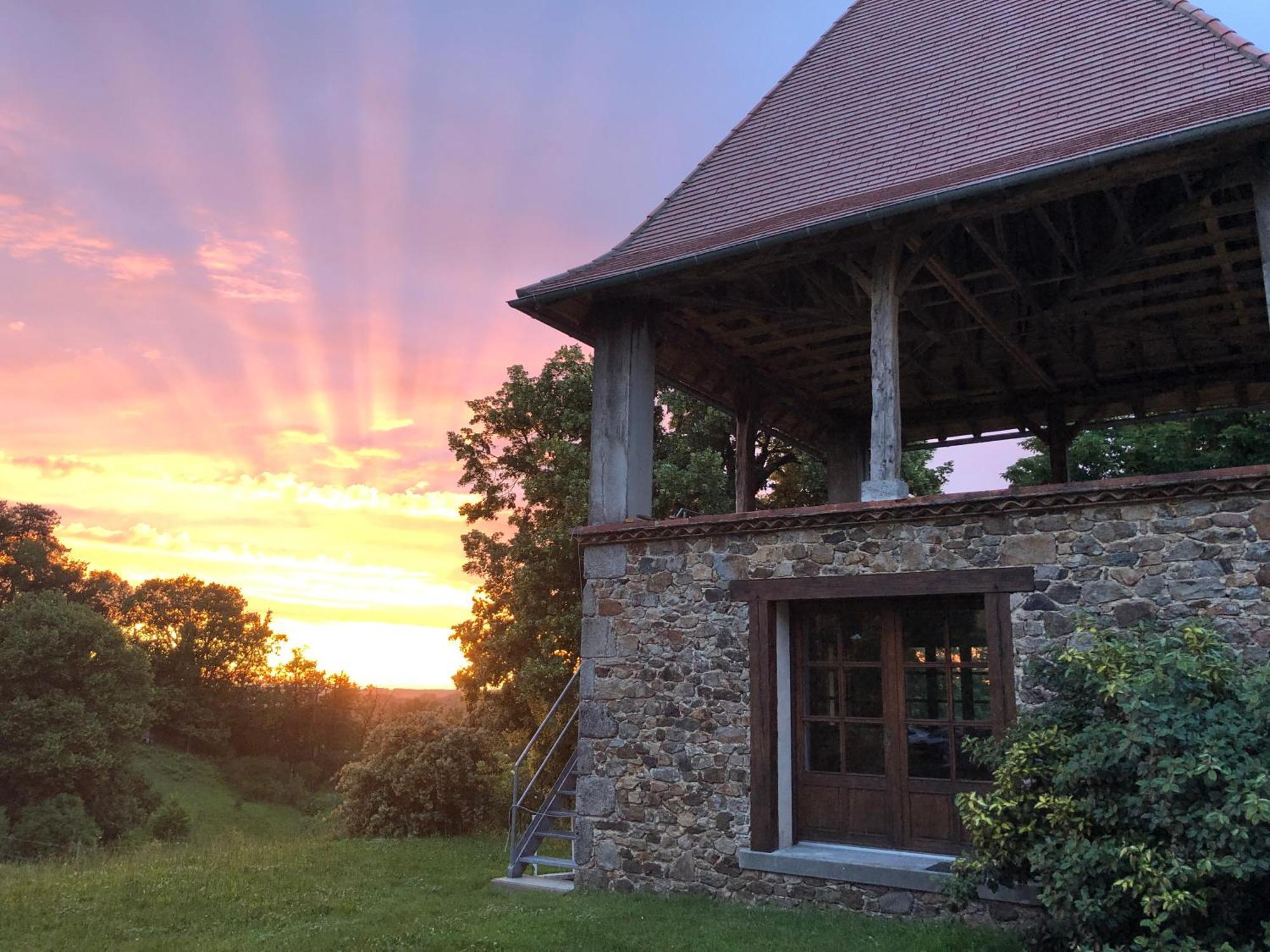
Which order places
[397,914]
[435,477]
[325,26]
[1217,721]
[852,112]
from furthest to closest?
[435,477] → [325,26] → [852,112] → [397,914] → [1217,721]

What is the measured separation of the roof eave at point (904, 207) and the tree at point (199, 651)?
33442mm

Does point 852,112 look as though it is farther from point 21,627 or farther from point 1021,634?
point 21,627

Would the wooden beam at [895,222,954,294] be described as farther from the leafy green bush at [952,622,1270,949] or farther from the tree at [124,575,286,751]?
the tree at [124,575,286,751]

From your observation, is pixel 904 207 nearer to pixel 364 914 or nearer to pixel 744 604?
pixel 744 604

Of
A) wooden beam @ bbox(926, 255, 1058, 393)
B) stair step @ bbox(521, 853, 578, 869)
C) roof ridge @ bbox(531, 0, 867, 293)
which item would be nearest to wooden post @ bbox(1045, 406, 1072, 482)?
wooden beam @ bbox(926, 255, 1058, 393)

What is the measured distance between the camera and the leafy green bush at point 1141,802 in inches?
168

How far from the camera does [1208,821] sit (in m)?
4.18

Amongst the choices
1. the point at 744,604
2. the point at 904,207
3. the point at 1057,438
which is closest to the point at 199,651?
the point at 1057,438

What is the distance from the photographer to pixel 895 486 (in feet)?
22.2

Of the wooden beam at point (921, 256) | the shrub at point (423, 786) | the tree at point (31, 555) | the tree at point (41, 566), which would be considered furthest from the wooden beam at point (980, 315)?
the tree at point (31, 555)

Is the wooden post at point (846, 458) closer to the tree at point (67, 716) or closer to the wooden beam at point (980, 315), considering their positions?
the wooden beam at point (980, 315)

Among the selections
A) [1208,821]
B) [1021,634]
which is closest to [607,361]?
[1021,634]

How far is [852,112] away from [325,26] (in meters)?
6.37

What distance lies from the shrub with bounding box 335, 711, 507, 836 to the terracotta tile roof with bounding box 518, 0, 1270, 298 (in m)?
8.33
